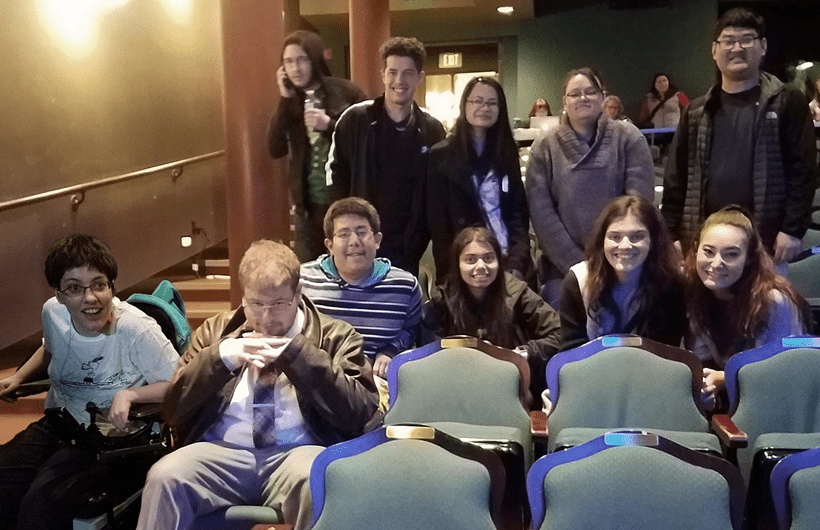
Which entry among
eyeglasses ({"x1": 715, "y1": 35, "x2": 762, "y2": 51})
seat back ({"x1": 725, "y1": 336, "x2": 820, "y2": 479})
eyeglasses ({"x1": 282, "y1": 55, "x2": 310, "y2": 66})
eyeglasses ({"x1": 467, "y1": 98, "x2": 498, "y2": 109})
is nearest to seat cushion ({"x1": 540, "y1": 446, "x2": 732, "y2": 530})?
seat back ({"x1": 725, "y1": 336, "x2": 820, "y2": 479})

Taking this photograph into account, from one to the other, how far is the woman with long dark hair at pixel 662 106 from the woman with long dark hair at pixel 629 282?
5.02 metres

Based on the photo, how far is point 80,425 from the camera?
6.90 ft

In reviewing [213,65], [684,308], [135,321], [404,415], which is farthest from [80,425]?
[213,65]

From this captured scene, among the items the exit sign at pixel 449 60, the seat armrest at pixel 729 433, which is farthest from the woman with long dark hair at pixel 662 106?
the seat armrest at pixel 729 433

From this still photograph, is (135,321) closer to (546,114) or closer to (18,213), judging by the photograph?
(18,213)

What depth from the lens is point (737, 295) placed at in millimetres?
2279

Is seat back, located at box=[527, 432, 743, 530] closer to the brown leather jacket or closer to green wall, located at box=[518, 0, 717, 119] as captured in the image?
the brown leather jacket

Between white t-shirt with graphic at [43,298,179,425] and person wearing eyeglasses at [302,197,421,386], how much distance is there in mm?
552

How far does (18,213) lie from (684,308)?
123 inches

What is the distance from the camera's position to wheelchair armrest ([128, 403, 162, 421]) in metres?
2.04

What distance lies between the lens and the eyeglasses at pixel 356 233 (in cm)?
249

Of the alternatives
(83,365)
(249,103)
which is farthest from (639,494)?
(249,103)

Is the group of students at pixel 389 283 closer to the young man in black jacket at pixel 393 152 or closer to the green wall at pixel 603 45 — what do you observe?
the young man in black jacket at pixel 393 152

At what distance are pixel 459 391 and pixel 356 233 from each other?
685 millimetres
